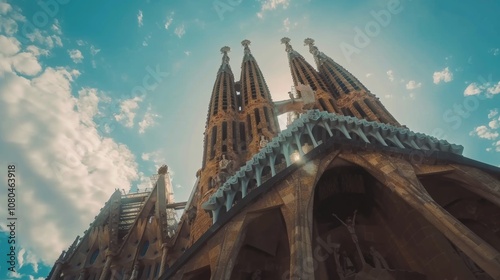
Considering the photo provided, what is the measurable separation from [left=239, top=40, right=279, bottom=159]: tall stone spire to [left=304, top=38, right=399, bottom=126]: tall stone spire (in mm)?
6105

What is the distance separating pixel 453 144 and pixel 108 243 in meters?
20.3

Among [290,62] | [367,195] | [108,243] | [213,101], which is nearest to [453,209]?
[367,195]

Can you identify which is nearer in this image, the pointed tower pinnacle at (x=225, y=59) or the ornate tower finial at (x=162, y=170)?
the ornate tower finial at (x=162, y=170)

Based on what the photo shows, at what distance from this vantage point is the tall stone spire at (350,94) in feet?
83.3

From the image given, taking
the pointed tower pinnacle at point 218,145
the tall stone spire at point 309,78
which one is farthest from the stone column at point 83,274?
the tall stone spire at point 309,78

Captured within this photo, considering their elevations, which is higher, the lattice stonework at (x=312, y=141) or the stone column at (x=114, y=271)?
the lattice stonework at (x=312, y=141)

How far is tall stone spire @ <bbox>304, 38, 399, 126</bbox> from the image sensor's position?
2540 cm

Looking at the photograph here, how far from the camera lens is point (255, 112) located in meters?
29.6

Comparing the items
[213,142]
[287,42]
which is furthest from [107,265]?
[287,42]

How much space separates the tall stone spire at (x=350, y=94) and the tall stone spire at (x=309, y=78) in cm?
83

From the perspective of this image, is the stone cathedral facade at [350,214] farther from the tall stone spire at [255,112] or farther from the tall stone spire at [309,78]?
the tall stone spire at [309,78]

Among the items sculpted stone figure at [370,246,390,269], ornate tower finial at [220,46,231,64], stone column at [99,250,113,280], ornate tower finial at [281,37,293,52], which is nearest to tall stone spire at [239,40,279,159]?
ornate tower finial at [220,46,231,64]

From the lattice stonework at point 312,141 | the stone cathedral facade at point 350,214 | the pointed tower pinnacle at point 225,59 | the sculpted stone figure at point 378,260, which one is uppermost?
the pointed tower pinnacle at point 225,59

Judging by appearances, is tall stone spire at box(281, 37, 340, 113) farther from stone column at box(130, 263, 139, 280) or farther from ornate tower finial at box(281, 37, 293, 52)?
stone column at box(130, 263, 139, 280)
